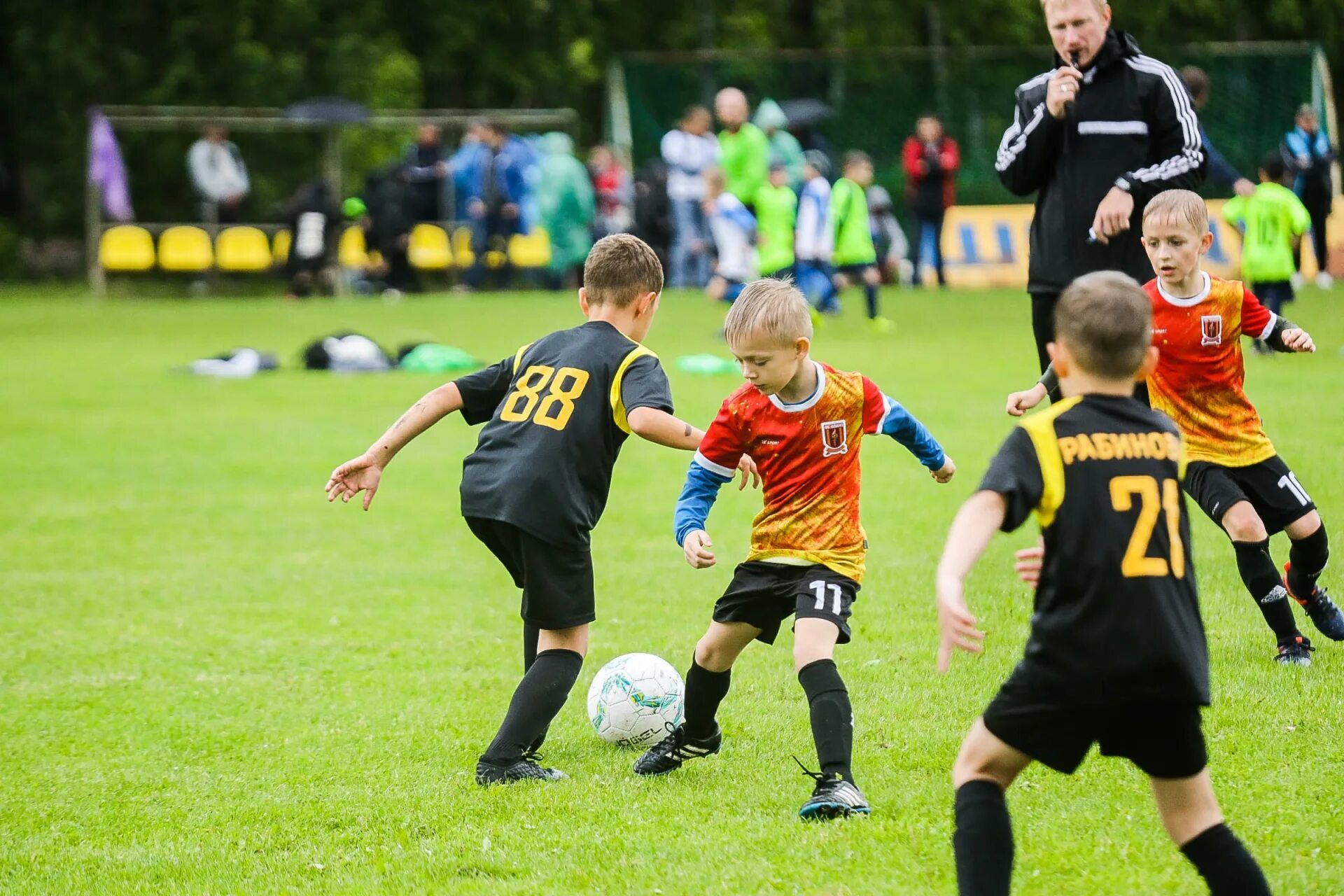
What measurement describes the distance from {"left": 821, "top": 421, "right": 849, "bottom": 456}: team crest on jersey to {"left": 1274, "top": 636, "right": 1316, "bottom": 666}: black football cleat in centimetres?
215

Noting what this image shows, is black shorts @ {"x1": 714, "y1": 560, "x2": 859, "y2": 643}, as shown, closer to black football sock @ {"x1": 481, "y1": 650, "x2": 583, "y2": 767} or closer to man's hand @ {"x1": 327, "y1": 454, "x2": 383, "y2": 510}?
black football sock @ {"x1": 481, "y1": 650, "x2": 583, "y2": 767}

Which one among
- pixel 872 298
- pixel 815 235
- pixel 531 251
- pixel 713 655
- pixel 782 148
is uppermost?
pixel 782 148

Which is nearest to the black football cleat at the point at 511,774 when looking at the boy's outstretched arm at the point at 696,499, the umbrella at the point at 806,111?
the boy's outstretched arm at the point at 696,499

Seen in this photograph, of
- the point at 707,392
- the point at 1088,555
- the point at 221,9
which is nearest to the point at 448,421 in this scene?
the point at 707,392

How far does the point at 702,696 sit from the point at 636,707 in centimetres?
50

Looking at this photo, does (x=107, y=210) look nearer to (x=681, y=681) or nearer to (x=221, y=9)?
(x=221, y=9)

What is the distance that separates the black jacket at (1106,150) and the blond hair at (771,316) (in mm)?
2371

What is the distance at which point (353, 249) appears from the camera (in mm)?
28234

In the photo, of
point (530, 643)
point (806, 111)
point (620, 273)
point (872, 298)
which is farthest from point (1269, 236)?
point (806, 111)

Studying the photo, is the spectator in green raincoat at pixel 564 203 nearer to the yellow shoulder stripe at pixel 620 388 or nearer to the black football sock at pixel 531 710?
the yellow shoulder stripe at pixel 620 388

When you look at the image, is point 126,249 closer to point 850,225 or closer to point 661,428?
point 850,225

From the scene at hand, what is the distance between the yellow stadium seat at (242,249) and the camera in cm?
2741

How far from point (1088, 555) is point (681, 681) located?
244 cm

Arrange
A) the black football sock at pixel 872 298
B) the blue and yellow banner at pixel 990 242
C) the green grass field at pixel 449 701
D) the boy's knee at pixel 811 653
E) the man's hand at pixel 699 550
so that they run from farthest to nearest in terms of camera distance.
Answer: the blue and yellow banner at pixel 990 242 → the black football sock at pixel 872 298 → the boy's knee at pixel 811 653 → the man's hand at pixel 699 550 → the green grass field at pixel 449 701
